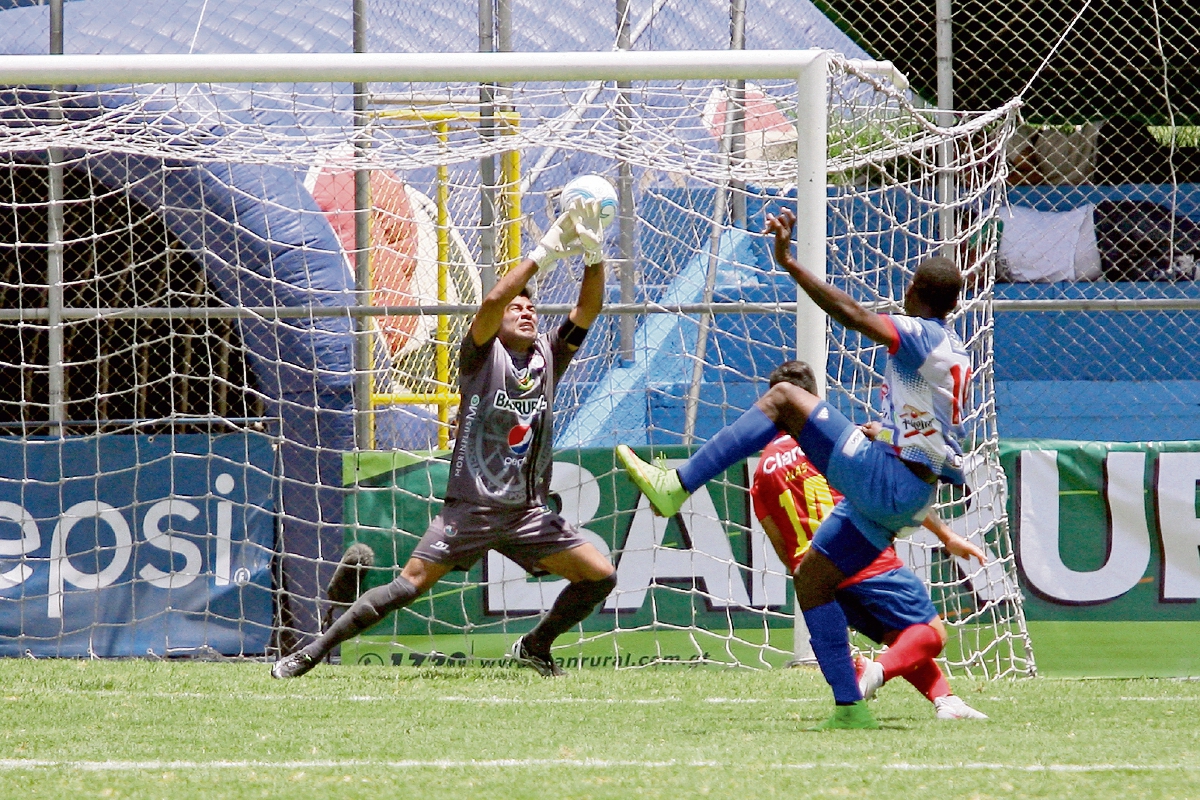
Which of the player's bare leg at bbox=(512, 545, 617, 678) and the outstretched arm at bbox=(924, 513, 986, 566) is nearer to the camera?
the outstretched arm at bbox=(924, 513, 986, 566)

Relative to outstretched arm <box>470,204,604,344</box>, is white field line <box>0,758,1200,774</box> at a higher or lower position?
lower

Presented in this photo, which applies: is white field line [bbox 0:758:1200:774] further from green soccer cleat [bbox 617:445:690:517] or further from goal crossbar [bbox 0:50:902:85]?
goal crossbar [bbox 0:50:902:85]

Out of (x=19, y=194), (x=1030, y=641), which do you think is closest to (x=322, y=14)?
(x=19, y=194)

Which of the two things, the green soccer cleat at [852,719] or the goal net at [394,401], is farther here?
the goal net at [394,401]

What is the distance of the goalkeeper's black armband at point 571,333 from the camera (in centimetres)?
652

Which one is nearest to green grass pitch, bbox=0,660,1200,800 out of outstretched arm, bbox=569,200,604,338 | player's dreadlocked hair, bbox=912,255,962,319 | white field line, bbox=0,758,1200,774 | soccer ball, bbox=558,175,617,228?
white field line, bbox=0,758,1200,774

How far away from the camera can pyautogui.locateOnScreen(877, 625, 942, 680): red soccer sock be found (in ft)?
16.7

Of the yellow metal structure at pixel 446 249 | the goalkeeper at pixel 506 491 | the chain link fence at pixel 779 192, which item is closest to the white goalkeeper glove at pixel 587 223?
the goalkeeper at pixel 506 491

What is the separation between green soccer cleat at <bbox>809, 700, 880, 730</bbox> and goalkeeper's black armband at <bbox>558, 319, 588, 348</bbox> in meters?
2.36

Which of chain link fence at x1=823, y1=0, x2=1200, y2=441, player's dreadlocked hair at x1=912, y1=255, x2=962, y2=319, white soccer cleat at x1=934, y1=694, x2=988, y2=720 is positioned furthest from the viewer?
chain link fence at x1=823, y1=0, x2=1200, y2=441

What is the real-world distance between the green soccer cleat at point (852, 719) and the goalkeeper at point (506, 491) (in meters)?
1.83

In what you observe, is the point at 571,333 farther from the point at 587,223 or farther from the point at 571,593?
the point at 571,593

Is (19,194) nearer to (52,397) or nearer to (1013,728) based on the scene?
(52,397)

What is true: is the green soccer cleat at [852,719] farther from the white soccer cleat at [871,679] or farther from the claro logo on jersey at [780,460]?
the claro logo on jersey at [780,460]
